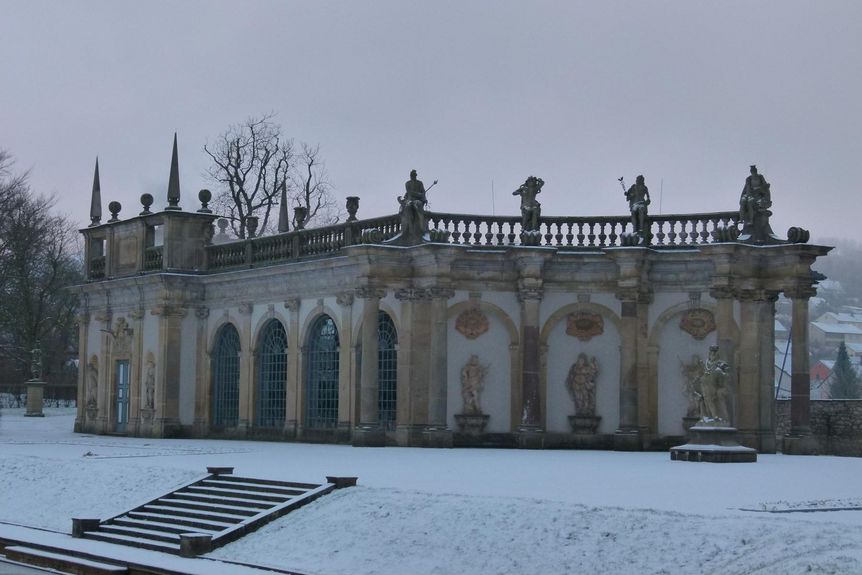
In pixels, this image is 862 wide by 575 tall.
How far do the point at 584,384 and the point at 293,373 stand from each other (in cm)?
940

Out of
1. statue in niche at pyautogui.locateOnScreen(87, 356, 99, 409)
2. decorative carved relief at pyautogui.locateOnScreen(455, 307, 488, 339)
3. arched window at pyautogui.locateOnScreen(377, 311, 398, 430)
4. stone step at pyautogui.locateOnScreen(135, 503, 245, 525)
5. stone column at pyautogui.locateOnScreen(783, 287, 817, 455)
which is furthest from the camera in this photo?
statue in niche at pyautogui.locateOnScreen(87, 356, 99, 409)

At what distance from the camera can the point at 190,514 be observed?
24781 millimetres

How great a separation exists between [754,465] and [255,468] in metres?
10.8

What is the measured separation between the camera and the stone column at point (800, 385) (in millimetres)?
35031

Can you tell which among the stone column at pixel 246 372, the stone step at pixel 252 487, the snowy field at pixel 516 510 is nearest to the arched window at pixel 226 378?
the stone column at pixel 246 372

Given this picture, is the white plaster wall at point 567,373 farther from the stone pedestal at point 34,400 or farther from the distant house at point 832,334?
the distant house at point 832,334

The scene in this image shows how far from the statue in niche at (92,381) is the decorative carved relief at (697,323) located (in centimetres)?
2340

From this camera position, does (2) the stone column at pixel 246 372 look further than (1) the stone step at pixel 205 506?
Yes

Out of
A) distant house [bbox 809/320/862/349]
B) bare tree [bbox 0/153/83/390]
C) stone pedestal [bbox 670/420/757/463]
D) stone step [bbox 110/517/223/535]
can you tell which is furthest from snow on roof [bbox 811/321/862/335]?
stone step [bbox 110/517/223/535]

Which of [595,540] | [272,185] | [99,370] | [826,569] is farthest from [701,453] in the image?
[272,185]

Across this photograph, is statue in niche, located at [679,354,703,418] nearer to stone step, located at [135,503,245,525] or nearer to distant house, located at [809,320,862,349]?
stone step, located at [135,503,245,525]

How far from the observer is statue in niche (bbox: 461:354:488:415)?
36562mm

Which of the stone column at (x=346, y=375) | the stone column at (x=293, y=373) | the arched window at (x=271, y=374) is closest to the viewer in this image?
the stone column at (x=346, y=375)

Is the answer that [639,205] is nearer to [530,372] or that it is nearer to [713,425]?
[530,372]
